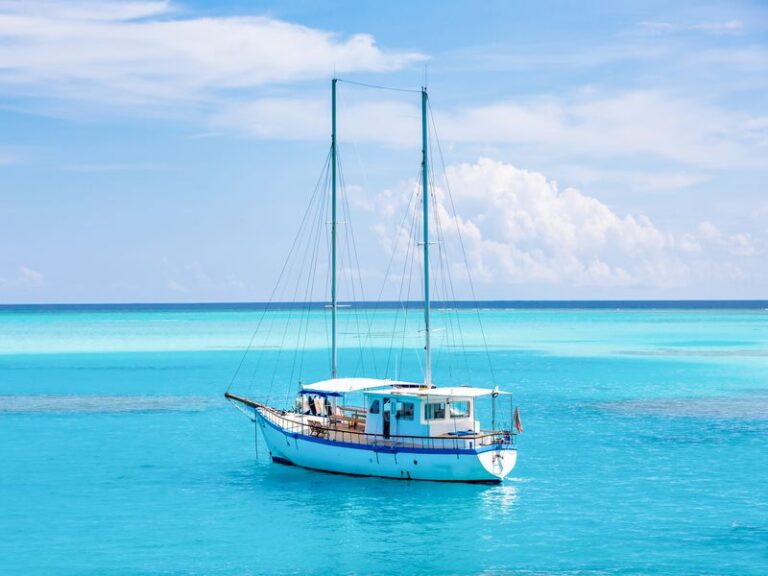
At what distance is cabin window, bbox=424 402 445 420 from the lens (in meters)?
46.3

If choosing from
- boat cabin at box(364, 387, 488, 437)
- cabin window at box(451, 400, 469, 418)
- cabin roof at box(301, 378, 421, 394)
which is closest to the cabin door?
boat cabin at box(364, 387, 488, 437)

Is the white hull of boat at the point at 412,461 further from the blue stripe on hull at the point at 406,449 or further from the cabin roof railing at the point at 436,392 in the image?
the cabin roof railing at the point at 436,392

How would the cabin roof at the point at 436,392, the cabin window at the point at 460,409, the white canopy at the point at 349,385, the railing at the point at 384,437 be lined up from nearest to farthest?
the railing at the point at 384,437 < the cabin roof at the point at 436,392 < the cabin window at the point at 460,409 < the white canopy at the point at 349,385

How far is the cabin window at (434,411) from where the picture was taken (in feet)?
152

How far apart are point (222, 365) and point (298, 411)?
224 feet

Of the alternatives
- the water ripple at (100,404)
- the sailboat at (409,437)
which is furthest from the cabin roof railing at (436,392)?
the water ripple at (100,404)

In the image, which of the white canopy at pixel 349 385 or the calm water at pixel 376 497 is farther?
the white canopy at pixel 349 385

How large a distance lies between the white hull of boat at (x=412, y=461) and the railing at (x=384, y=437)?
0.20 metres

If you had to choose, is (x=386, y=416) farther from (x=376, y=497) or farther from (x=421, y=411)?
(x=376, y=497)

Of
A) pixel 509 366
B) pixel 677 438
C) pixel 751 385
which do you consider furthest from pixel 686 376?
pixel 677 438

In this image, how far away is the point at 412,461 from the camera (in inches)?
1793

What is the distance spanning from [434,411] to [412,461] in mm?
2570

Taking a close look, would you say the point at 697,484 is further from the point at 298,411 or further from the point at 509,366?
the point at 509,366

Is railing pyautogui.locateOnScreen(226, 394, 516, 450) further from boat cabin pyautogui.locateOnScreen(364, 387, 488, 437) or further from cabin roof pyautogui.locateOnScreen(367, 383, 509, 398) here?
cabin roof pyautogui.locateOnScreen(367, 383, 509, 398)
